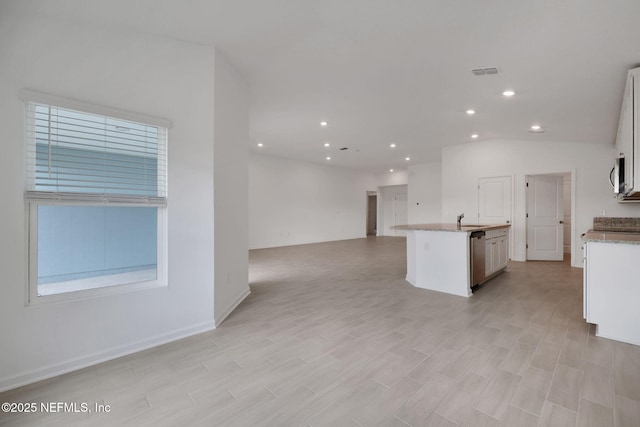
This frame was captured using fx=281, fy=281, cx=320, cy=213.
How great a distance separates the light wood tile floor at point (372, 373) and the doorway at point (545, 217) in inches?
157

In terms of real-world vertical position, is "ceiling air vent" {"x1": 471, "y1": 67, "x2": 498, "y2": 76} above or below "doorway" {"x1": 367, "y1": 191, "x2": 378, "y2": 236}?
above

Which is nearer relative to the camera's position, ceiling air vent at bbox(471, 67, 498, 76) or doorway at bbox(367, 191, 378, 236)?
ceiling air vent at bbox(471, 67, 498, 76)

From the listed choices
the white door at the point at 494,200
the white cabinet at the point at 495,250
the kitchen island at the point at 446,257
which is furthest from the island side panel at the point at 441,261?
the white door at the point at 494,200

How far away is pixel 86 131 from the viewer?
2332 millimetres

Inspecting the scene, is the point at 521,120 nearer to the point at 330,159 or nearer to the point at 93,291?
the point at 330,159

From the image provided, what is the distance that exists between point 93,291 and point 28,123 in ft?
4.49

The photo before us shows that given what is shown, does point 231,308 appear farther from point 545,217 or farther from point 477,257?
point 545,217

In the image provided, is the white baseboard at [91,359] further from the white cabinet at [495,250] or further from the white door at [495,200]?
the white door at [495,200]

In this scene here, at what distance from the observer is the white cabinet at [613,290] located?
2627 mm

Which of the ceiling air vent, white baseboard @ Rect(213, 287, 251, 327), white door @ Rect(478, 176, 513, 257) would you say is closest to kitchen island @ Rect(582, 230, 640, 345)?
the ceiling air vent

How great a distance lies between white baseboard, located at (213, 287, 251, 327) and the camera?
3.06 meters

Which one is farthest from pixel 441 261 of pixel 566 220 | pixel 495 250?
pixel 566 220

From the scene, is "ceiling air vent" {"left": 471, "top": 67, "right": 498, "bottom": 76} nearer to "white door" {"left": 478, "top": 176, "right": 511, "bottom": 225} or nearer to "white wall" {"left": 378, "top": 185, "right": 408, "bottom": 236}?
"white door" {"left": 478, "top": 176, "right": 511, "bottom": 225}

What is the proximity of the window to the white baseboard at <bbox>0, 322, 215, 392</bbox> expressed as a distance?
497mm
